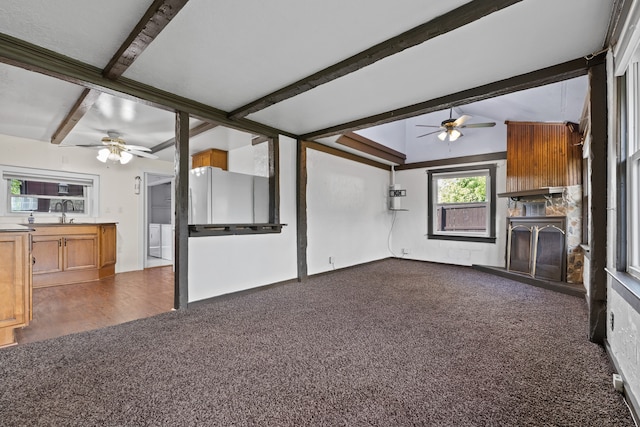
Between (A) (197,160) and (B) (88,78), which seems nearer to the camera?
(B) (88,78)

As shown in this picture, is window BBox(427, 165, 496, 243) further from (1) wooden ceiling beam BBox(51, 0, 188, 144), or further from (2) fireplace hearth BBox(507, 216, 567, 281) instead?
(1) wooden ceiling beam BBox(51, 0, 188, 144)

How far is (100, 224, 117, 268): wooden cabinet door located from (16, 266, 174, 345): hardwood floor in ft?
1.11

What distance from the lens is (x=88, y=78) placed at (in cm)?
238

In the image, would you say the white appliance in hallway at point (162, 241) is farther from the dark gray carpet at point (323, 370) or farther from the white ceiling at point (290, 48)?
the dark gray carpet at point (323, 370)

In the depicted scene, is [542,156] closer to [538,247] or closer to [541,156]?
[541,156]

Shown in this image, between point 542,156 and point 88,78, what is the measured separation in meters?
5.74

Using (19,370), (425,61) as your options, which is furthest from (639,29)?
(19,370)

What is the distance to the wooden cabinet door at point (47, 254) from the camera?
4016 mm

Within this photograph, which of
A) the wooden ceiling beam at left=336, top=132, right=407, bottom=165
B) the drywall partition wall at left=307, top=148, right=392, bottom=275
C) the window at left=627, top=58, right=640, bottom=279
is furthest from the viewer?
the wooden ceiling beam at left=336, top=132, right=407, bottom=165

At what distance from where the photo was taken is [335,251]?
17.0 feet

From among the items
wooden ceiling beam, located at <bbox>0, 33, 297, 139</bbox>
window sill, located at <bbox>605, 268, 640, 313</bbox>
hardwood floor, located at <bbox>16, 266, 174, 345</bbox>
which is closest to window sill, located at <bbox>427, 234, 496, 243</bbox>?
window sill, located at <bbox>605, 268, 640, 313</bbox>

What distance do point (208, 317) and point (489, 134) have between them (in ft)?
18.5

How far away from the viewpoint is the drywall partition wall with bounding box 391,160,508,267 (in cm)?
528

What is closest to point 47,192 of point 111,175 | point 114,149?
point 111,175
